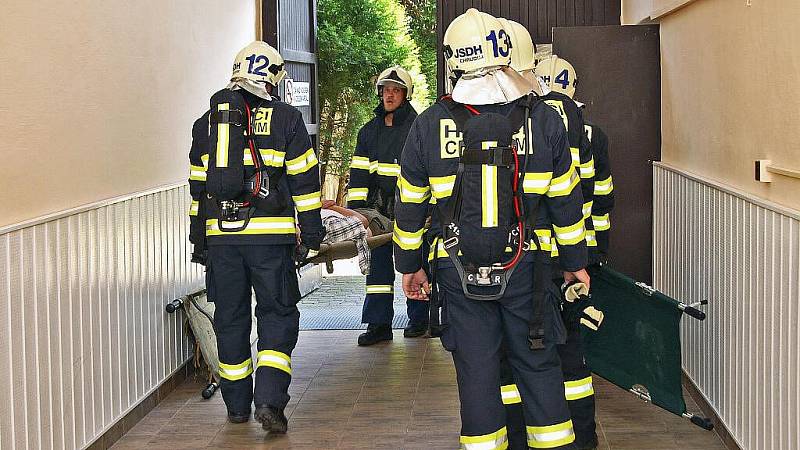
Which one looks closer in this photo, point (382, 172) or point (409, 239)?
point (409, 239)

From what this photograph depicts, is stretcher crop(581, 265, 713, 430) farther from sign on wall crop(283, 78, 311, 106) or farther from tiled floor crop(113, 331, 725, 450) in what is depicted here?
sign on wall crop(283, 78, 311, 106)

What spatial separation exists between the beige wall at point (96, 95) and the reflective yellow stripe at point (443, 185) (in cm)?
142

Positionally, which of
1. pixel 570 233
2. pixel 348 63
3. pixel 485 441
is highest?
pixel 348 63

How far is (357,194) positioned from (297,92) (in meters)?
1.52

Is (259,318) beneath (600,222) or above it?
beneath

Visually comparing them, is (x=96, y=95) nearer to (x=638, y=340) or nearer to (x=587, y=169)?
(x=587, y=169)

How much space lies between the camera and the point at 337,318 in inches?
313

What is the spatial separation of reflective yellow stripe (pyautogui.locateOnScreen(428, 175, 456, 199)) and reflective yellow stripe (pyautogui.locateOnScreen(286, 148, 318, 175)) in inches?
49.1

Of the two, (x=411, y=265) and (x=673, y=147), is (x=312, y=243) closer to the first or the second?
(x=411, y=265)

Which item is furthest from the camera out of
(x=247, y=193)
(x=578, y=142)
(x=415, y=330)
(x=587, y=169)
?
(x=415, y=330)

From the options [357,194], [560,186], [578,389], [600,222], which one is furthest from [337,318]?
[560,186]

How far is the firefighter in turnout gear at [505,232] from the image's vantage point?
3830 mm

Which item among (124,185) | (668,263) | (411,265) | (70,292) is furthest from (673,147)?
(70,292)

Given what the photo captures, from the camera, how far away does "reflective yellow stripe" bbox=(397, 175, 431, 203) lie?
3988 mm
